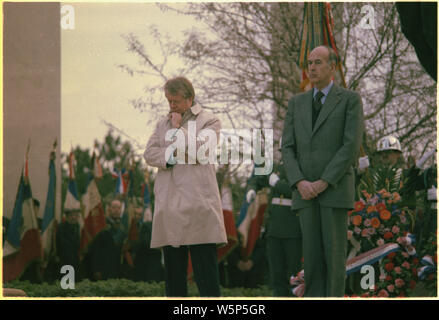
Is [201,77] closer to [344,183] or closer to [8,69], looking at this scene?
[8,69]

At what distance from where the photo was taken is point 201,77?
1201cm

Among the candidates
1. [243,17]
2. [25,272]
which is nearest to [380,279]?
[25,272]

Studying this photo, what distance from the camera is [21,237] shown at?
31.4ft

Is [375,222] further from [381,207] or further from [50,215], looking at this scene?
[50,215]

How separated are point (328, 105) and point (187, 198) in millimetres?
1132

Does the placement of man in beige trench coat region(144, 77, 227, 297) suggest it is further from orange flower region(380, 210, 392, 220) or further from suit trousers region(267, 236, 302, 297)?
suit trousers region(267, 236, 302, 297)

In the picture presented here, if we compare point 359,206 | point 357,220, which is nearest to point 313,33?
point 359,206

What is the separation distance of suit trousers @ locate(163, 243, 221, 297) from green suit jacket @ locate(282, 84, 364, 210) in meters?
0.67

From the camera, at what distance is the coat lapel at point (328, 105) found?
521 cm

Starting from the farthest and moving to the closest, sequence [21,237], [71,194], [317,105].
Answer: [71,194] → [21,237] → [317,105]

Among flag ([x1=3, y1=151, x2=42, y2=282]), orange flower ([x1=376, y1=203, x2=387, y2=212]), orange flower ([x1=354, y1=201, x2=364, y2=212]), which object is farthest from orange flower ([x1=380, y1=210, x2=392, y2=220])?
flag ([x1=3, y1=151, x2=42, y2=282])

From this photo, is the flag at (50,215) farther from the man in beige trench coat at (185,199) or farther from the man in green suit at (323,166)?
the man in green suit at (323,166)

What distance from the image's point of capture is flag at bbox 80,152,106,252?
33.2 ft

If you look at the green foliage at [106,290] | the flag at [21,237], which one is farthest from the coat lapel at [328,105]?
the flag at [21,237]
